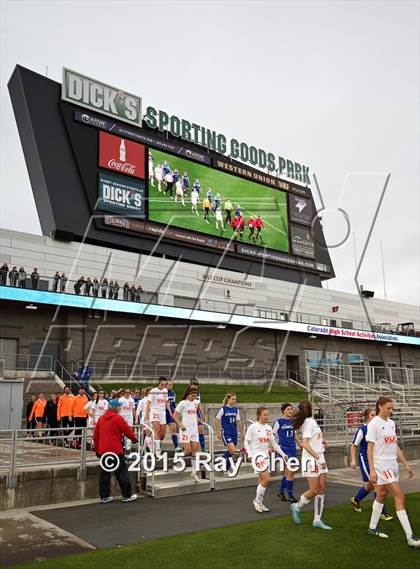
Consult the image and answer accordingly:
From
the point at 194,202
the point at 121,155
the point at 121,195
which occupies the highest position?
the point at 121,155

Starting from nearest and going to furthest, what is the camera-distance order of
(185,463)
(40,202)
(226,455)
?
(185,463) → (226,455) → (40,202)

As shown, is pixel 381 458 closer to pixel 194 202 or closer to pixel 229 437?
pixel 229 437

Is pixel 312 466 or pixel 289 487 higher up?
pixel 312 466

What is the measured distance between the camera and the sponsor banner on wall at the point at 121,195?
3384cm

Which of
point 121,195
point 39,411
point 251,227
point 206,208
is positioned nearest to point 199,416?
point 39,411

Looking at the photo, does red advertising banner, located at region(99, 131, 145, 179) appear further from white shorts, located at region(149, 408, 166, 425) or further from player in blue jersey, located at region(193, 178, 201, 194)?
white shorts, located at region(149, 408, 166, 425)

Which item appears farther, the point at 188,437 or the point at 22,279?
the point at 22,279

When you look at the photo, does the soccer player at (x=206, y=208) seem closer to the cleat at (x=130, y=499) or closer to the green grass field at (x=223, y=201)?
the green grass field at (x=223, y=201)

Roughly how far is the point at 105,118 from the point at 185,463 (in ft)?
95.2

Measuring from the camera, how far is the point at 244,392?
31906 mm

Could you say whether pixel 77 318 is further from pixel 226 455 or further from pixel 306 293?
pixel 306 293

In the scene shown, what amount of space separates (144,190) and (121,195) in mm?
1960

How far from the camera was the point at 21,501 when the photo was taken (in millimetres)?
9945

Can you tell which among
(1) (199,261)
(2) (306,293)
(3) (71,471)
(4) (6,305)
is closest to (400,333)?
(2) (306,293)
